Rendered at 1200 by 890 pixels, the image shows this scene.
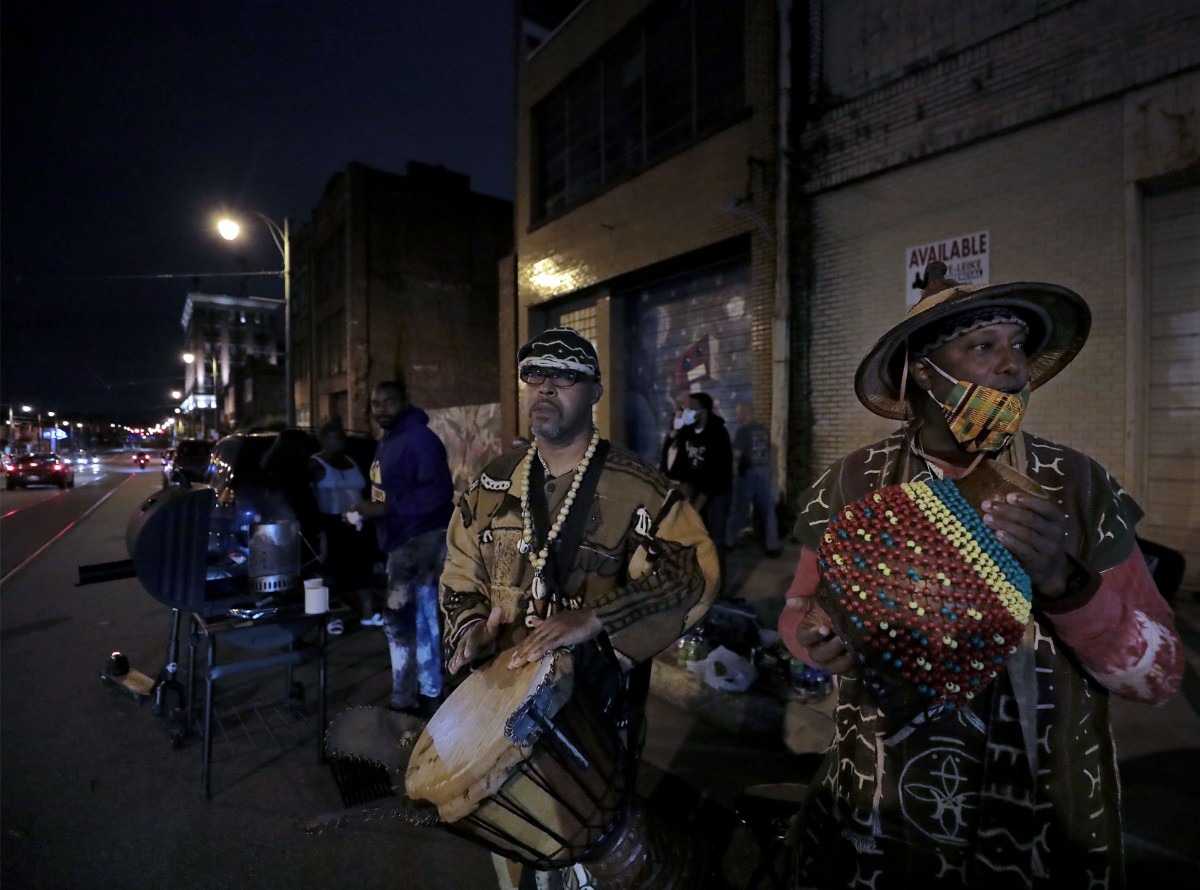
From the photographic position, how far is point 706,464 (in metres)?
7.19

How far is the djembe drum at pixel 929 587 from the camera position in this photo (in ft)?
3.79

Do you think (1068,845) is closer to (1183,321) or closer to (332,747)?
(332,747)

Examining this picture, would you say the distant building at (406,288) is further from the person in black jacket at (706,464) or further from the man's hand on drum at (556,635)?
the man's hand on drum at (556,635)

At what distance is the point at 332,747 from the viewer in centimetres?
214

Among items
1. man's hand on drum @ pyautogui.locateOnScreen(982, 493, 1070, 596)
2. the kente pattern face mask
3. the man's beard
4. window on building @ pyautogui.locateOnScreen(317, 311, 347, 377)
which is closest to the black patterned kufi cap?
the man's beard

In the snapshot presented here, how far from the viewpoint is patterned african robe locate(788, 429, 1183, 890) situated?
50.5 inches

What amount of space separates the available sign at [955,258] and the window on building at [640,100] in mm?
4071

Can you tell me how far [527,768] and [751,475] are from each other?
8237 millimetres

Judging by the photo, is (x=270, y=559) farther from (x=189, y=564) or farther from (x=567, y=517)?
(x=567, y=517)

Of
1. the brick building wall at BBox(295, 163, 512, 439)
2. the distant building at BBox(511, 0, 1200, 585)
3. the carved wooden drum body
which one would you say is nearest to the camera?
the carved wooden drum body

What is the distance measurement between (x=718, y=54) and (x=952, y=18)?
407cm

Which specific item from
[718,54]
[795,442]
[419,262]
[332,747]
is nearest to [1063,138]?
[795,442]

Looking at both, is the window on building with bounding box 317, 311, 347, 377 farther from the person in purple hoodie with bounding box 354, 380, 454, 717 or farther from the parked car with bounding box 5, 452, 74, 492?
the person in purple hoodie with bounding box 354, 380, 454, 717

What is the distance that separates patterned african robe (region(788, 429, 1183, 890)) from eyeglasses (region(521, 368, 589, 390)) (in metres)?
1.17
